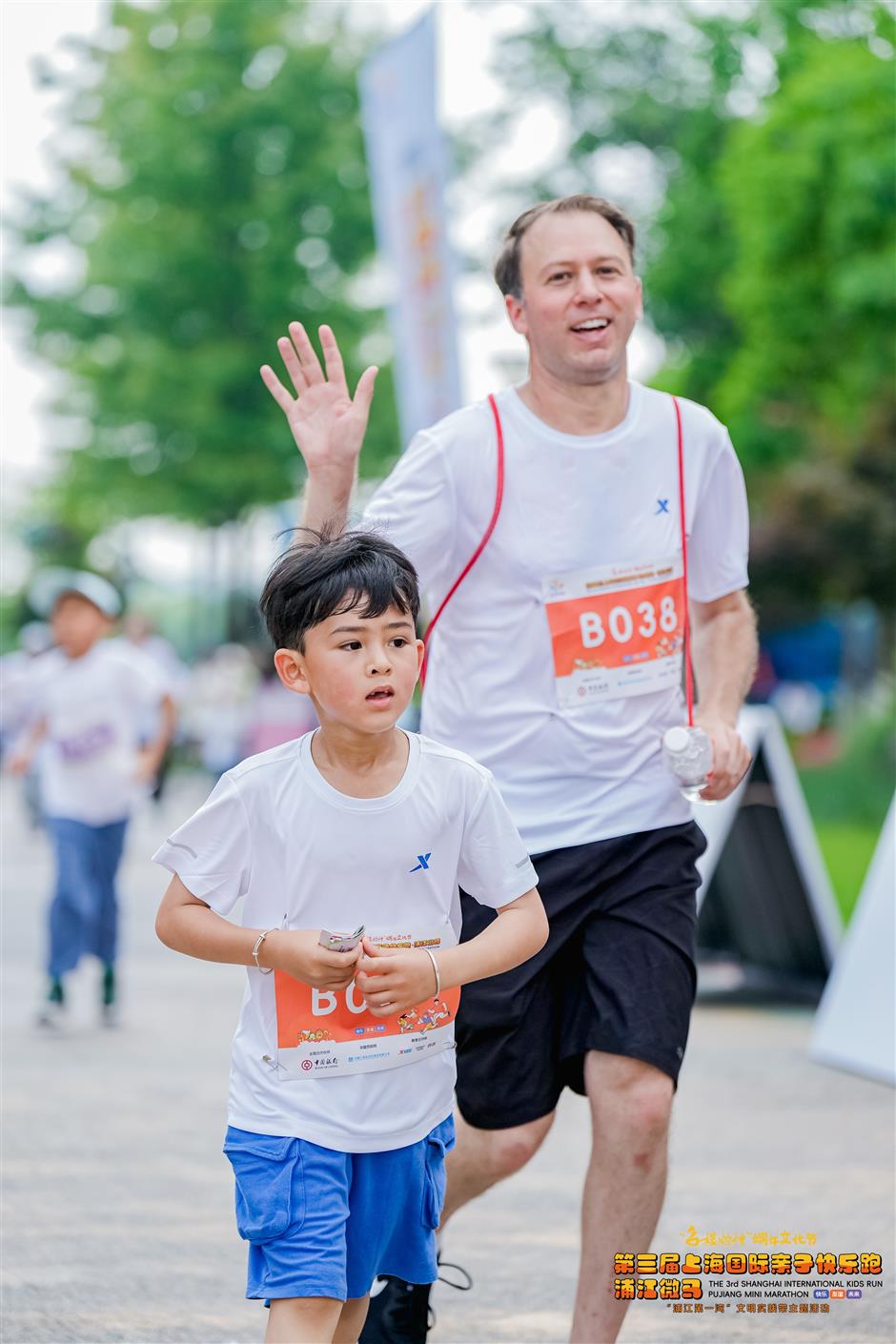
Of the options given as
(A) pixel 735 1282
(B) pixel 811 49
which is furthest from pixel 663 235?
(A) pixel 735 1282

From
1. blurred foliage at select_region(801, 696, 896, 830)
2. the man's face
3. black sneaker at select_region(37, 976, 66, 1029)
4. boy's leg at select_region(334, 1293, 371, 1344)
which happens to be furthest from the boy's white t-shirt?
blurred foliage at select_region(801, 696, 896, 830)

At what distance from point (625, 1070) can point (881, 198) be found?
81.4ft

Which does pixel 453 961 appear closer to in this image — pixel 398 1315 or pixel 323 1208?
pixel 323 1208

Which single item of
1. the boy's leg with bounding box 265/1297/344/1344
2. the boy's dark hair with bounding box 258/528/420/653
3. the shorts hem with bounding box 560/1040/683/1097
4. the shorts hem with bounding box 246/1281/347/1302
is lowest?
the boy's leg with bounding box 265/1297/344/1344

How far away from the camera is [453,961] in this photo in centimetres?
316

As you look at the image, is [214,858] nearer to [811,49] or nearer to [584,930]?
[584,930]

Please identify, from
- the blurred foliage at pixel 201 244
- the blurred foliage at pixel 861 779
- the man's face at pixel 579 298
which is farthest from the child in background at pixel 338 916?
the blurred foliage at pixel 201 244

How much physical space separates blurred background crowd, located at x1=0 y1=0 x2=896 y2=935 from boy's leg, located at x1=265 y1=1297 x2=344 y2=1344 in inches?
944

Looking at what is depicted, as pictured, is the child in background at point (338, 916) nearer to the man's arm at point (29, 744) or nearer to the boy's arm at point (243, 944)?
the boy's arm at point (243, 944)

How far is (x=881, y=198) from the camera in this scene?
1070 inches

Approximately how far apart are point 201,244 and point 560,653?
99.5 ft

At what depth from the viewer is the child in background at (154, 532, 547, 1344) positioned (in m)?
3.16

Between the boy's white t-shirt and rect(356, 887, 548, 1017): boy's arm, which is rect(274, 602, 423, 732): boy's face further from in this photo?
rect(356, 887, 548, 1017): boy's arm

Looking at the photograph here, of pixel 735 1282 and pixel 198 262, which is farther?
pixel 198 262
